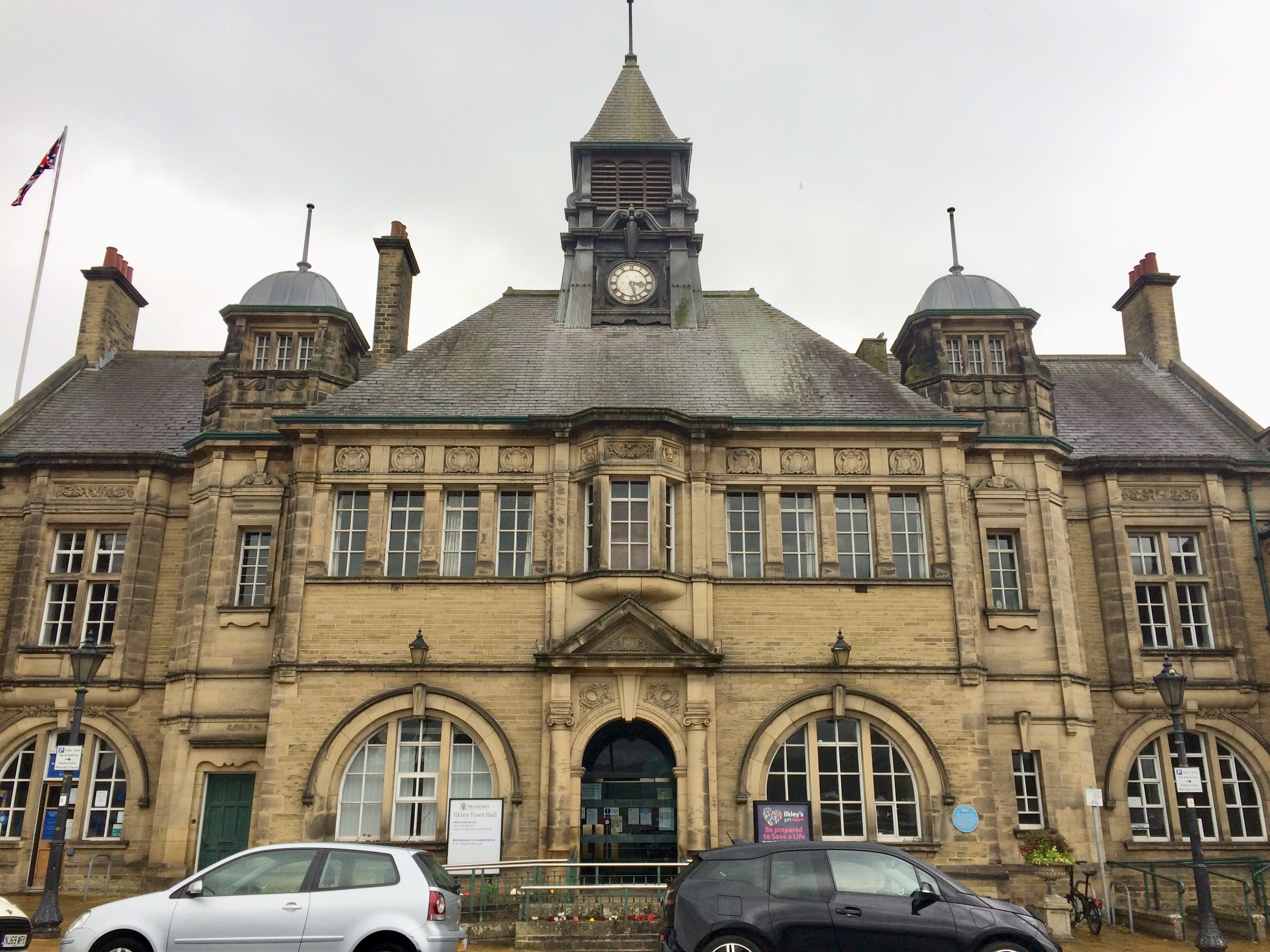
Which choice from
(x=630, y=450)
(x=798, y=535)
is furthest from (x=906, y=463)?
(x=630, y=450)

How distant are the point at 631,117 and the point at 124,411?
15.9m

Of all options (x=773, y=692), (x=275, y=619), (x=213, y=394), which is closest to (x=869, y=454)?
(x=773, y=692)

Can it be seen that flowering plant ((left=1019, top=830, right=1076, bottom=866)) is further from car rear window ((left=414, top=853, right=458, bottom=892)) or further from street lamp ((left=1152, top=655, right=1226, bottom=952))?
car rear window ((left=414, top=853, right=458, bottom=892))

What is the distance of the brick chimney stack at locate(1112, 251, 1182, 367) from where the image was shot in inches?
1167

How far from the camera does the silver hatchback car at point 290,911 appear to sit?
1028 cm

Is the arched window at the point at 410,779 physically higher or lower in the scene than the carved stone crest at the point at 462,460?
lower

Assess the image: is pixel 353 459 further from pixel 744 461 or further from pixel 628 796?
pixel 628 796

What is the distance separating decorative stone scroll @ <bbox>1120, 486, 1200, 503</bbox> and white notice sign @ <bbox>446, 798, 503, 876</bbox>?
16.5 meters

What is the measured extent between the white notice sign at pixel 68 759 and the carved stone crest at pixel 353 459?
749 centimetres

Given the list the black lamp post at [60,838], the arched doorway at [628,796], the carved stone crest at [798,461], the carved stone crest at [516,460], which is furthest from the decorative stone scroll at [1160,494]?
the black lamp post at [60,838]

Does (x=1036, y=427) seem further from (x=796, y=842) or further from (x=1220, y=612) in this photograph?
(x=796, y=842)

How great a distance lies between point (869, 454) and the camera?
22125 millimetres

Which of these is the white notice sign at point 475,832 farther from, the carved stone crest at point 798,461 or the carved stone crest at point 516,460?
the carved stone crest at point 798,461

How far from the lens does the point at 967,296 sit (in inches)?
989
